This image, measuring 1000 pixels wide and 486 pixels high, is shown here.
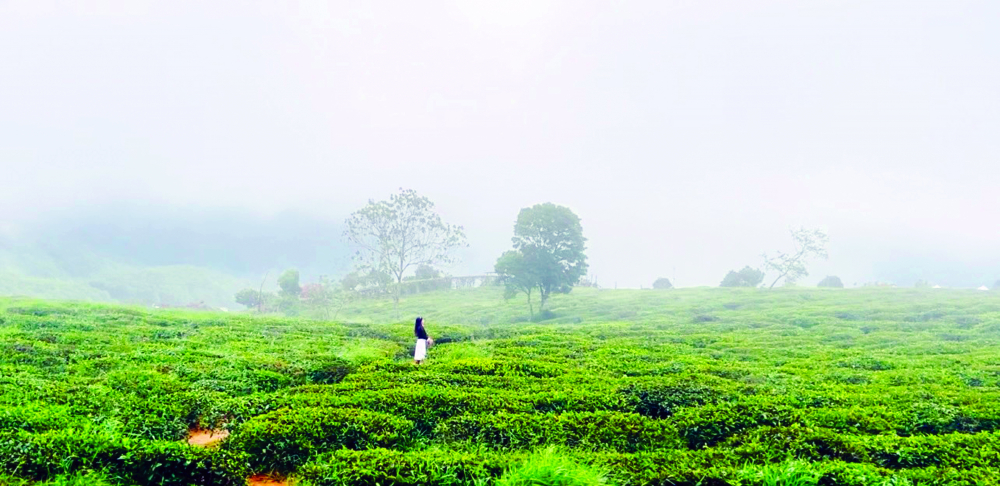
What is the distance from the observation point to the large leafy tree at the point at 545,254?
60531 millimetres

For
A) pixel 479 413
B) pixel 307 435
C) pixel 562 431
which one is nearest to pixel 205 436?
pixel 307 435

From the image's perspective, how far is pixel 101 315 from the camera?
27.1m

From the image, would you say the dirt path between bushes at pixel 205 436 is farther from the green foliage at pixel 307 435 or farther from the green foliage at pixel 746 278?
the green foliage at pixel 746 278

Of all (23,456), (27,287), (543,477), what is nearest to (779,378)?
(543,477)

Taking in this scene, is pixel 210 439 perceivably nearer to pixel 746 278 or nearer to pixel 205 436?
pixel 205 436

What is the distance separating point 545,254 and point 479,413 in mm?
51027

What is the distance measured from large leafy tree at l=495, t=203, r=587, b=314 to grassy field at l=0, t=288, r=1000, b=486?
1505 inches

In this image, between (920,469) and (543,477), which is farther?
(920,469)

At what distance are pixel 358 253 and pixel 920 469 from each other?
60070 mm

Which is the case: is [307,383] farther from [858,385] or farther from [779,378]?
[858,385]

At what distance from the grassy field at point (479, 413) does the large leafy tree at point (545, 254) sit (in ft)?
125

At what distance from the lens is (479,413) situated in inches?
407

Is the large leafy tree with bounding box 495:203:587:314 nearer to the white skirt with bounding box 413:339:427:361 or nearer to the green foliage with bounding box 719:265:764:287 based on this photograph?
the green foliage with bounding box 719:265:764:287

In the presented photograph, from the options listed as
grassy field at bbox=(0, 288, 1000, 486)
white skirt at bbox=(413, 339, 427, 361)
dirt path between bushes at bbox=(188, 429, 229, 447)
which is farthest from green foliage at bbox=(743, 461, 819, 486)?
white skirt at bbox=(413, 339, 427, 361)
